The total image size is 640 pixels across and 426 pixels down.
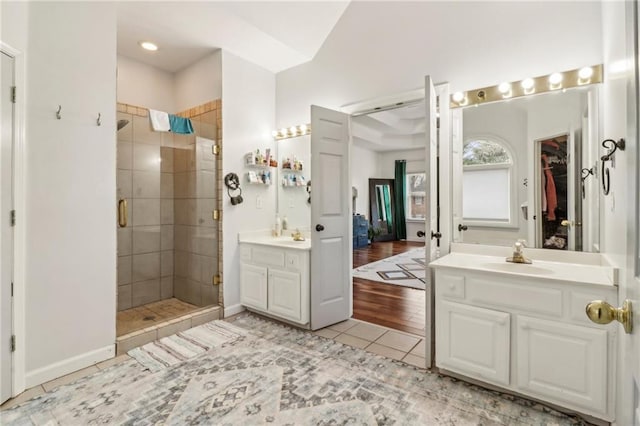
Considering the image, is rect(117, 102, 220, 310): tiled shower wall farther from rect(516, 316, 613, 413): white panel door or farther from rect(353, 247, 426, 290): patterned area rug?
rect(516, 316, 613, 413): white panel door

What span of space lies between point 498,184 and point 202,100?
3234 mm

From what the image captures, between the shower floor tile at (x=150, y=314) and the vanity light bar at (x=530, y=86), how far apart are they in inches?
131

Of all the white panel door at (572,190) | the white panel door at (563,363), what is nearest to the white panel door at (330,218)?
the white panel door at (563,363)

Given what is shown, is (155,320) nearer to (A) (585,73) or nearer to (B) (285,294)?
(B) (285,294)

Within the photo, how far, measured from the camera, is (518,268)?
84.0 inches

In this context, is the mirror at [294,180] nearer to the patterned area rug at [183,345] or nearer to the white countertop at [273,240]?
the white countertop at [273,240]

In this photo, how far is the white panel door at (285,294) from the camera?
119 inches

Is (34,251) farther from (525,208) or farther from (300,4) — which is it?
(525,208)

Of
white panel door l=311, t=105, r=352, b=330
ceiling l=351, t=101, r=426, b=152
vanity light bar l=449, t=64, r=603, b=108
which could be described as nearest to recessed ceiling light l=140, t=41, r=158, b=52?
white panel door l=311, t=105, r=352, b=330

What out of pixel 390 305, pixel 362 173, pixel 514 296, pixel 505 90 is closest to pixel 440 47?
pixel 505 90

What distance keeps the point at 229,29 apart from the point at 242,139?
109 centimetres

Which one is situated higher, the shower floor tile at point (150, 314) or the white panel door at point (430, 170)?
the white panel door at point (430, 170)

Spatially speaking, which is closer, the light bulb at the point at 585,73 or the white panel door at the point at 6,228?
the white panel door at the point at 6,228

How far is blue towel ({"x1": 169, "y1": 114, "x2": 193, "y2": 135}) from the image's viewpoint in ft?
10.8
